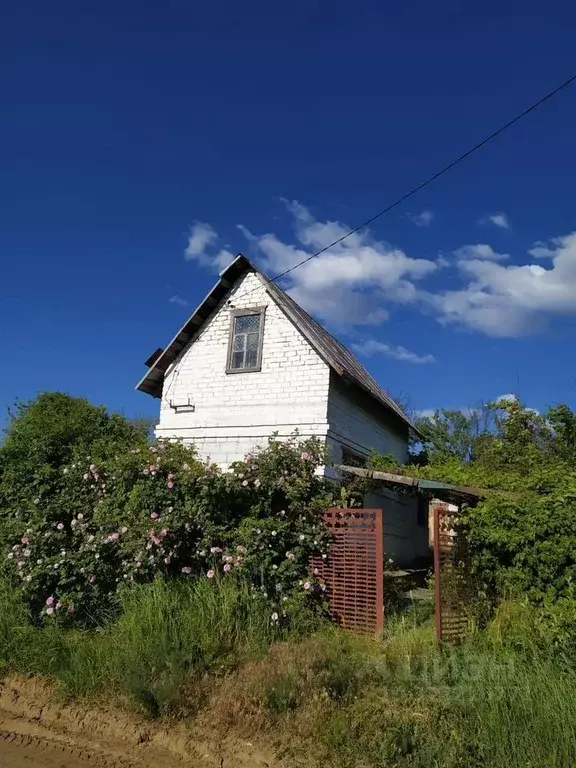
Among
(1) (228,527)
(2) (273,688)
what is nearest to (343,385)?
(1) (228,527)

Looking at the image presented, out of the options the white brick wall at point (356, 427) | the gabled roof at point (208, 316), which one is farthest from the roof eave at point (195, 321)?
the white brick wall at point (356, 427)

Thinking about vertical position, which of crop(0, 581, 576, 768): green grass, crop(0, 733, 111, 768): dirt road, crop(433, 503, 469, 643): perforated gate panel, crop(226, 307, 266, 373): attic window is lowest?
crop(0, 733, 111, 768): dirt road

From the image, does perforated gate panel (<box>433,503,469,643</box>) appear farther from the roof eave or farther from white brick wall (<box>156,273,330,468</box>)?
Result: the roof eave

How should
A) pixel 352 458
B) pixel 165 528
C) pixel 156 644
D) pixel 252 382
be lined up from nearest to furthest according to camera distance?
pixel 156 644
pixel 165 528
pixel 252 382
pixel 352 458

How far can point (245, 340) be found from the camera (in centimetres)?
1409

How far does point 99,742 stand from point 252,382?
880 centimetres

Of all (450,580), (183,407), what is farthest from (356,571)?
(183,407)

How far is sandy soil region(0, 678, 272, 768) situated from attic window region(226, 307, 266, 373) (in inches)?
334

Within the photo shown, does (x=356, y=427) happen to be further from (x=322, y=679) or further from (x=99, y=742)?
(x=99, y=742)

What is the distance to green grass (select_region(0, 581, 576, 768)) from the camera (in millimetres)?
4570

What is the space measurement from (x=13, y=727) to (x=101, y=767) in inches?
58.8

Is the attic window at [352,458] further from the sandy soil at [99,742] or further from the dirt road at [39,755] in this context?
the dirt road at [39,755]

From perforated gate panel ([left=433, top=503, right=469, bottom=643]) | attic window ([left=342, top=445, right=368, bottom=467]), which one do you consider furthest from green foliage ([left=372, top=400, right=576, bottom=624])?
attic window ([left=342, top=445, right=368, bottom=467])

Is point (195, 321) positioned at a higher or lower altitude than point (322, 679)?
higher
